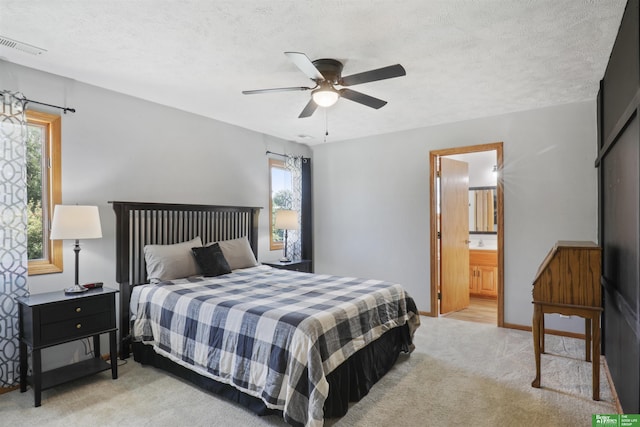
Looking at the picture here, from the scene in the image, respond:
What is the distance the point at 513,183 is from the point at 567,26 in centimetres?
224

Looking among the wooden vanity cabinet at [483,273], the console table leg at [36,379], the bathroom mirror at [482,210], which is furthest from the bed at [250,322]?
the bathroom mirror at [482,210]

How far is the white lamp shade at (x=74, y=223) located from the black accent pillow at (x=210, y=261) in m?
0.98

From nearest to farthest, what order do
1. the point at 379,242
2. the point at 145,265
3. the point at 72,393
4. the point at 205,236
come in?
the point at 72,393, the point at 145,265, the point at 205,236, the point at 379,242

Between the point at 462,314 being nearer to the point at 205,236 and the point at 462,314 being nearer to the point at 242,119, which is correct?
the point at 205,236

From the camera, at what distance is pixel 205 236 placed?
4227mm

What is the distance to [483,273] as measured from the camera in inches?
229

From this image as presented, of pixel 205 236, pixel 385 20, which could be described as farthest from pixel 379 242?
pixel 385 20

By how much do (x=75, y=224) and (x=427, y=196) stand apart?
4.06 meters

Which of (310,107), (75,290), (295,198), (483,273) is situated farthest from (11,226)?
(483,273)

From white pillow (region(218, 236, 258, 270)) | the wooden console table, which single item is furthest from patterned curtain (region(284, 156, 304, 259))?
the wooden console table

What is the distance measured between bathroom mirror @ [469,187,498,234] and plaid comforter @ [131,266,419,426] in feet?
11.4

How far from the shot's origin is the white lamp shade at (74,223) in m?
2.76

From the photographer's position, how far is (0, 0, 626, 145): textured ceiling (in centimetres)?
213

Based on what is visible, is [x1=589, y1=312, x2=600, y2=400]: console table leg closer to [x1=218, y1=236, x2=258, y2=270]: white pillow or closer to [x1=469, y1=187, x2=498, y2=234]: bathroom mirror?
[x1=218, y1=236, x2=258, y2=270]: white pillow
